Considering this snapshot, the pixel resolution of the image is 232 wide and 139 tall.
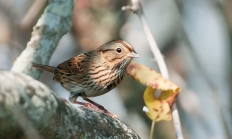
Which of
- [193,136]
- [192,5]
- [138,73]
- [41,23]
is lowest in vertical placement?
[193,136]

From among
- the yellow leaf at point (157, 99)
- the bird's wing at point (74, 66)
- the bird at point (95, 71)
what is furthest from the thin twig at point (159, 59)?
the bird's wing at point (74, 66)

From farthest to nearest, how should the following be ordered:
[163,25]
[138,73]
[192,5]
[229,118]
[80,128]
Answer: [163,25] < [192,5] < [229,118] < [138,73] < [80,128]

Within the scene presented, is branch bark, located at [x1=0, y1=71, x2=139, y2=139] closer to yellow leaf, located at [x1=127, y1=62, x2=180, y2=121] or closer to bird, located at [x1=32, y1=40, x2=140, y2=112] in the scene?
yellow leaf, located at [x1=127, y1=62, x2=180, y2=121]

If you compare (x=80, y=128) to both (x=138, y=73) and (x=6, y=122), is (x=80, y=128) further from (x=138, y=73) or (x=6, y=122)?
(x=138, y=73)

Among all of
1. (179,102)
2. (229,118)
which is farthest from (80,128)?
(179,102)

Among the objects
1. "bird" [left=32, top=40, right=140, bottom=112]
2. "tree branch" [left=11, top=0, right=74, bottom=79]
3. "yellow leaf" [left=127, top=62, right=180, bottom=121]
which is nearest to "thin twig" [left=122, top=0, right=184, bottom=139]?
"yellow leaf" [left=127, top=62, right=180, bottom=121]

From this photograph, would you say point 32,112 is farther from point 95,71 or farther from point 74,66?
point 74,66

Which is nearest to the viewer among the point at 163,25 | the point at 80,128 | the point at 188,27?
the point at 80,128

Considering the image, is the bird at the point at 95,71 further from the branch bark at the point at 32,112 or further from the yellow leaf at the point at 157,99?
the branch bark at the point at 32,112
